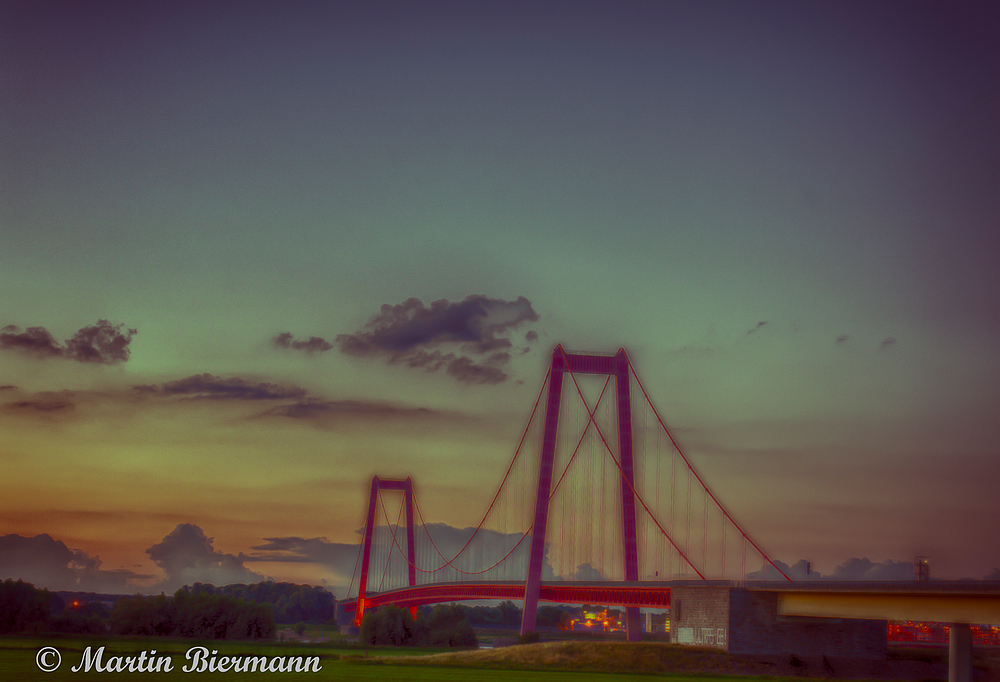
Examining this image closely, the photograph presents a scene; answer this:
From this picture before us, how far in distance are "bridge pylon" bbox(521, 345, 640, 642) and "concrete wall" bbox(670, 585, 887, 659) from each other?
18732 millimetres

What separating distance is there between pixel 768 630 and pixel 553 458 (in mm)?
27462

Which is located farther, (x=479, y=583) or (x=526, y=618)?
(x=479, y=583)

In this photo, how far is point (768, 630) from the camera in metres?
50.4

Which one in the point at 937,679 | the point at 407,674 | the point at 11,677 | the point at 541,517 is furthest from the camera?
the point at 541,517

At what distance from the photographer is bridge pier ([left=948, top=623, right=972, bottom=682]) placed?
131 ft

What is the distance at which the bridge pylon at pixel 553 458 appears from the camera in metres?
70.8

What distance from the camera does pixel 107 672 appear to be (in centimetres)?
3612

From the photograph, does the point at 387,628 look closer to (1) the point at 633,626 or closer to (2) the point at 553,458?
(2) the point at 553,458

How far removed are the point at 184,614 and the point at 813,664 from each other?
48.6m

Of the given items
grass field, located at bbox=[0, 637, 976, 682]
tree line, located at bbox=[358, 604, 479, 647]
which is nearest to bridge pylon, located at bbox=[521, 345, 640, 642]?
tree line, located at bbox=[358, 604, 479, 647]

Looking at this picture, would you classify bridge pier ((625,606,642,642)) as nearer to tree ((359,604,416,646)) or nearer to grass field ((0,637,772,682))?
grass field ((0,637,772,682))

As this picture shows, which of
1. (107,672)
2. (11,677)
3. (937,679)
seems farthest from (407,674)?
(937,679)

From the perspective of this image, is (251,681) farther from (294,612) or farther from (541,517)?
(294,612)
